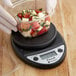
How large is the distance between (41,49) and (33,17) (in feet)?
0.45

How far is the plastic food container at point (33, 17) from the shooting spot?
0.92 metres

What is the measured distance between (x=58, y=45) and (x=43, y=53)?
0.08m

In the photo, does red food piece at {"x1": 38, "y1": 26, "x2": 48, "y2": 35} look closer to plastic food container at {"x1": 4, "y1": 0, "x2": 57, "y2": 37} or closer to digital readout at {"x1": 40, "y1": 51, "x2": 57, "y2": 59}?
plastic food container at {"x1": 4, "y1": 0, "x2": 57, "y2": 37}

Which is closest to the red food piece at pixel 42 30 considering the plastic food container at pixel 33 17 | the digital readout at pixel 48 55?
the plastic food container at pixel 33 17

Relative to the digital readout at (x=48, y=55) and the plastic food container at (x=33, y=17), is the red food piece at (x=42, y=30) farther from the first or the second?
the digital readout at (x=48, y=55)

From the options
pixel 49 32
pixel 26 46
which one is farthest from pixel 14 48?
pixel 49 32

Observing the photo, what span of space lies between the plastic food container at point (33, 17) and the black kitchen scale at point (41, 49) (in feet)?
0.10

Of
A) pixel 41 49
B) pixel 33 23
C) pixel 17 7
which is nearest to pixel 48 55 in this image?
pixel 41 49

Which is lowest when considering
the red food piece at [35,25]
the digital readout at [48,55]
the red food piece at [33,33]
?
the digital readout at [48,55]

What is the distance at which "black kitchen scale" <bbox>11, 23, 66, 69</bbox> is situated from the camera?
35.2 inches

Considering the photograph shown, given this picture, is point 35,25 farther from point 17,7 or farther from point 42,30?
point 17,7

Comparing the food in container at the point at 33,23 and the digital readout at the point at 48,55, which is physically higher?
the food in container at the point at 33,23

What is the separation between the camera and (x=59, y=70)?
894mm

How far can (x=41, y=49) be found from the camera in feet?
3.07
